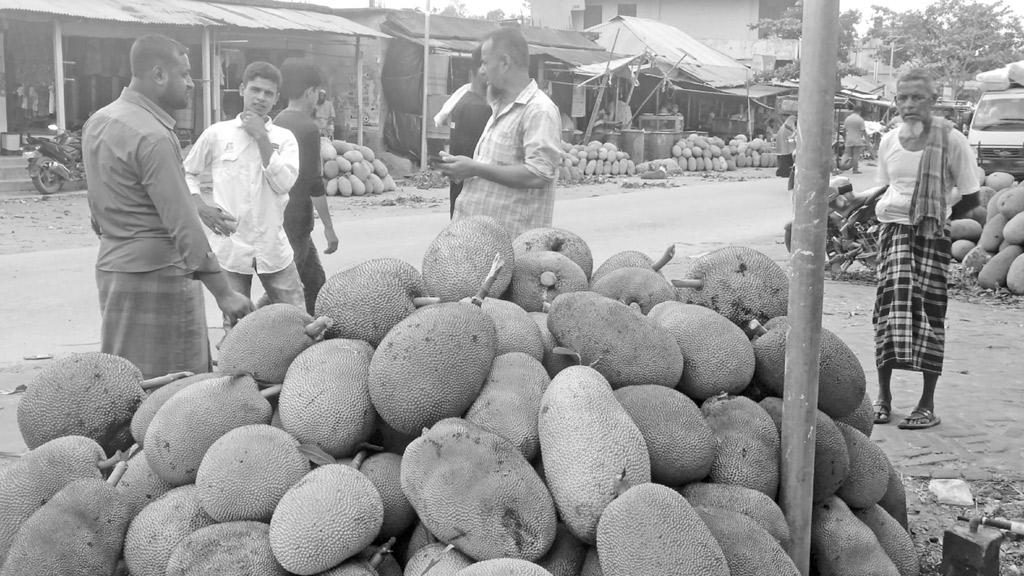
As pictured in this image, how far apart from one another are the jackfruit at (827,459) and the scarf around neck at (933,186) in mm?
2530

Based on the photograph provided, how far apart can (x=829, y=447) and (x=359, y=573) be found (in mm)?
1349

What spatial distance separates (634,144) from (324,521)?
71.7 feet

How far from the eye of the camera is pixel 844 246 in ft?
32.2

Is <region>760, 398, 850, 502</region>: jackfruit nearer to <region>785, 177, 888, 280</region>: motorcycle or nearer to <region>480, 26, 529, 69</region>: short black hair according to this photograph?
<region>480, 26, 529, 69</region>: short black hair

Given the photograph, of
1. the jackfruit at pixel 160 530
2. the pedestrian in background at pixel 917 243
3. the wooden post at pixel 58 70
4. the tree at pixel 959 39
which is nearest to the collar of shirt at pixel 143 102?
the jackfruit at pixel 160 530

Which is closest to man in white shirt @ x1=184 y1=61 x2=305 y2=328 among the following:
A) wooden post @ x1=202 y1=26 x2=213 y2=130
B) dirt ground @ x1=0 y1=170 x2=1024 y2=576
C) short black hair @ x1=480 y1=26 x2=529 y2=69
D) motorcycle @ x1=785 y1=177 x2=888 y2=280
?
short black hair @ x1=480 y1=26 x2=529 y2=69

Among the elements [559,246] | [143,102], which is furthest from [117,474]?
[143,102]

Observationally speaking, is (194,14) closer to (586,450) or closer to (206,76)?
(206,76)

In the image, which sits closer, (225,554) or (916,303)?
(225,554)

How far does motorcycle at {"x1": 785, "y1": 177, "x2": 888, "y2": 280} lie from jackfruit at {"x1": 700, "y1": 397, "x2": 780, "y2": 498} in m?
7.37

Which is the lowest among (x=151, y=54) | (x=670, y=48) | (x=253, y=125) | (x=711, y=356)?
(x=711, y=356)

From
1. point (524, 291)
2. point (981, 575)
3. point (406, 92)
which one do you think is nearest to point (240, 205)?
point (524, 291)

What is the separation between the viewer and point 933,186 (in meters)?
4.77

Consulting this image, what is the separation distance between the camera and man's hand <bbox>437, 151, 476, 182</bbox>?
13.1 feet
